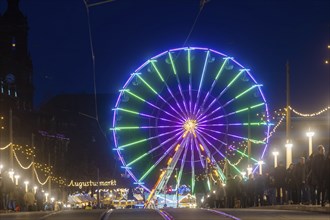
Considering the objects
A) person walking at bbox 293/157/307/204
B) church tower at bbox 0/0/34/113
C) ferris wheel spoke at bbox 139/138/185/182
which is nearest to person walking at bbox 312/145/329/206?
person walking at bbox 293/157/307/204

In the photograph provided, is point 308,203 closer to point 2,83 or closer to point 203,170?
point 203,170

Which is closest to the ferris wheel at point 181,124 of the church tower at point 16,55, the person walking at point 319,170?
the person walking at point 319,170

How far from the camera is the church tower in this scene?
12590cm

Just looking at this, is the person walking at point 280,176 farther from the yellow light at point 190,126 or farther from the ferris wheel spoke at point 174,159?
the ferris wheel spoke at point 174,159

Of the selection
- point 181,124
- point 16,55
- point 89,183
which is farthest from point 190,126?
point 16,55

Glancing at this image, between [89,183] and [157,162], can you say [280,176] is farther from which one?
[89,183]

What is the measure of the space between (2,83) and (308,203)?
8728 cm

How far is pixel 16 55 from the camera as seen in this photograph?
131 meters

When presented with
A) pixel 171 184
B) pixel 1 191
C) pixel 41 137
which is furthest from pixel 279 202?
pixel 41 137

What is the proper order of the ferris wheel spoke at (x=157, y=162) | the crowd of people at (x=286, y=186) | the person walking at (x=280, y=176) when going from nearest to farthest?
the crowd of people at (x=286, y=186), the person walking at (x=280, y=176), the ferris wheel spoke at (x=157, y=162)

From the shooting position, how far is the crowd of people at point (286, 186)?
26500mm

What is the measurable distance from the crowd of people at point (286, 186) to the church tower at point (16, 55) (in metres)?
83.7

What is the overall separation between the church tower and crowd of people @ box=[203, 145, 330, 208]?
83678 millimetres

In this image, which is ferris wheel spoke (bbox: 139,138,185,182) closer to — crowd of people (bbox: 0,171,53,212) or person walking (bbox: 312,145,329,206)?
crowd of people (bbox: 0,171,53,212)
